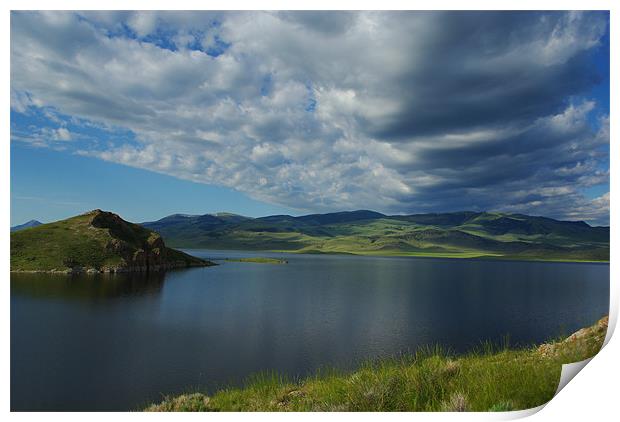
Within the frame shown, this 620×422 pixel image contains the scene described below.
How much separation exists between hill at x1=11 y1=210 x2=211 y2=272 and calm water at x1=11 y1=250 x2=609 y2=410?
11.4 metres

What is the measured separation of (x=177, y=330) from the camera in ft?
109

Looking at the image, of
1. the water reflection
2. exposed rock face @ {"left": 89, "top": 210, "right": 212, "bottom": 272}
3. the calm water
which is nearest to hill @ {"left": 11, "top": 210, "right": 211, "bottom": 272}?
exposed rock face @ {"left": 89, "top": 210, "right": 212, "bottom": 272}

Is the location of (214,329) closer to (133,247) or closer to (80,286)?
(80,286)

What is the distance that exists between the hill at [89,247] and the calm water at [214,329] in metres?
11.4

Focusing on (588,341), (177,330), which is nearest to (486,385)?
(588,341)

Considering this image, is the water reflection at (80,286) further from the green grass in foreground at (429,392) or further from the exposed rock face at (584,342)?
the exposed rock face at (584,342)

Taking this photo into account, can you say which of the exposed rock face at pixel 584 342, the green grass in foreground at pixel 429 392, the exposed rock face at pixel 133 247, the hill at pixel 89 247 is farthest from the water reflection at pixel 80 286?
the exposed rock face at pixel 584 342

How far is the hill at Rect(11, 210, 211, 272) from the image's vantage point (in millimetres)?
75250

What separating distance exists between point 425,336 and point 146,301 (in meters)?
35.7

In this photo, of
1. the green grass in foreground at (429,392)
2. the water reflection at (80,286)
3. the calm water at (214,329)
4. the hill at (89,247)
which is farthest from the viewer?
the hill at (89,247)

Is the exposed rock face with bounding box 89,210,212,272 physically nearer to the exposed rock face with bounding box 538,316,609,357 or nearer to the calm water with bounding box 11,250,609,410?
the calm water with bounding box 11,250,609,410

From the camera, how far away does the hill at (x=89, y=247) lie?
7525 cm
